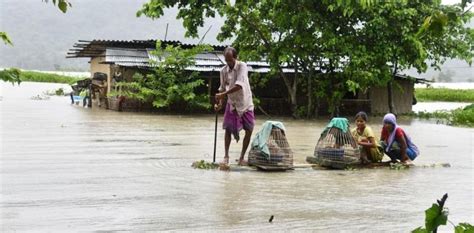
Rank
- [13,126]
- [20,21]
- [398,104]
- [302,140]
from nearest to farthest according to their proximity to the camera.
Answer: [302,140], [13,126], [398,104], [20,21]

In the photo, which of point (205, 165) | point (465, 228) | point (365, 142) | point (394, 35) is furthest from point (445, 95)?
point (465, 228)

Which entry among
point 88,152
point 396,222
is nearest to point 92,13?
point 88,152

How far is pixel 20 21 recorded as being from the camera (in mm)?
79688

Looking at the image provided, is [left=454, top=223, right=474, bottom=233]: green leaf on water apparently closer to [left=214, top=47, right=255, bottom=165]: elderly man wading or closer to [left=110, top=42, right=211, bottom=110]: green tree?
[left=214, top=47, right=255, bottom=165]: elderly man wading

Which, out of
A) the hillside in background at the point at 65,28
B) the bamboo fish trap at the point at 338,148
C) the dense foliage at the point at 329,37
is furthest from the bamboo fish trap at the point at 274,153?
the hillside in background at the point at 65,28

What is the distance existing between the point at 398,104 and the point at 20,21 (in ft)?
213

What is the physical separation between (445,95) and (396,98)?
505 inches

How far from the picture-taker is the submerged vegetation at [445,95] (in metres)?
36.2

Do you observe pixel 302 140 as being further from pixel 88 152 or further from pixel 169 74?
pixel 169 74

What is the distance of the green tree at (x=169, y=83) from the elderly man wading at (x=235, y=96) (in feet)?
41.9

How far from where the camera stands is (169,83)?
2178 cm

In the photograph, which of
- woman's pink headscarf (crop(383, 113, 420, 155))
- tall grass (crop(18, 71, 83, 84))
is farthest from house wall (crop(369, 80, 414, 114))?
tall grass (crop(18, 71, 83, 84))

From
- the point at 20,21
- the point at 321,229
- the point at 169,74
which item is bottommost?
the point at 321,229

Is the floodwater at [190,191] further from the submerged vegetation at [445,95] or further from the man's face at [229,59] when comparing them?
the submerged vegetation at [445,95]
